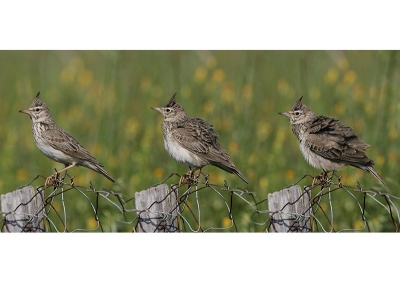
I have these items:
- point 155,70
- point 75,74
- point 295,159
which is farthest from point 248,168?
point 75,74

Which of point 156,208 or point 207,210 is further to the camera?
point 207,210

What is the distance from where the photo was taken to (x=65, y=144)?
9148 millimetres

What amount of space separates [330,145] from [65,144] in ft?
11.3

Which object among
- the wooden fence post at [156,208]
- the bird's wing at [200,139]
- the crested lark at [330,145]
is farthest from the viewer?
the bird's wing at [200,139]

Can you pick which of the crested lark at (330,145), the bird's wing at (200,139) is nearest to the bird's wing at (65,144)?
the bird's wing at (200,139)

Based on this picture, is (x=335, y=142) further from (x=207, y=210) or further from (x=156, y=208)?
(x=156, y=208)

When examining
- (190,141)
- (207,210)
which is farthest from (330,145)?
(207,210)

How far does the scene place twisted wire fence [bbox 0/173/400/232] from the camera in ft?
24.7

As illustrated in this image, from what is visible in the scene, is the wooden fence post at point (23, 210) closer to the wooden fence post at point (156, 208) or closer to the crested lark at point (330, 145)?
the wooden fence post at point (156, 208)

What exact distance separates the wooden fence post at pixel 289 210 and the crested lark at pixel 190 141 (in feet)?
4.87

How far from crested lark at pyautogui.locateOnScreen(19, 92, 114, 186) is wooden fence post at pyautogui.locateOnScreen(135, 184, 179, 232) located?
1.46 m

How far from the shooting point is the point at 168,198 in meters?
7.62

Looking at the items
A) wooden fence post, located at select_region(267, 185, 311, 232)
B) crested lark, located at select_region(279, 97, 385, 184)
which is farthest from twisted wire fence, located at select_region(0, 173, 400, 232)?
crested lark, located at select_region(279, 97, 385, 184)

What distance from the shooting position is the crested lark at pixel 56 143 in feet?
29.7
